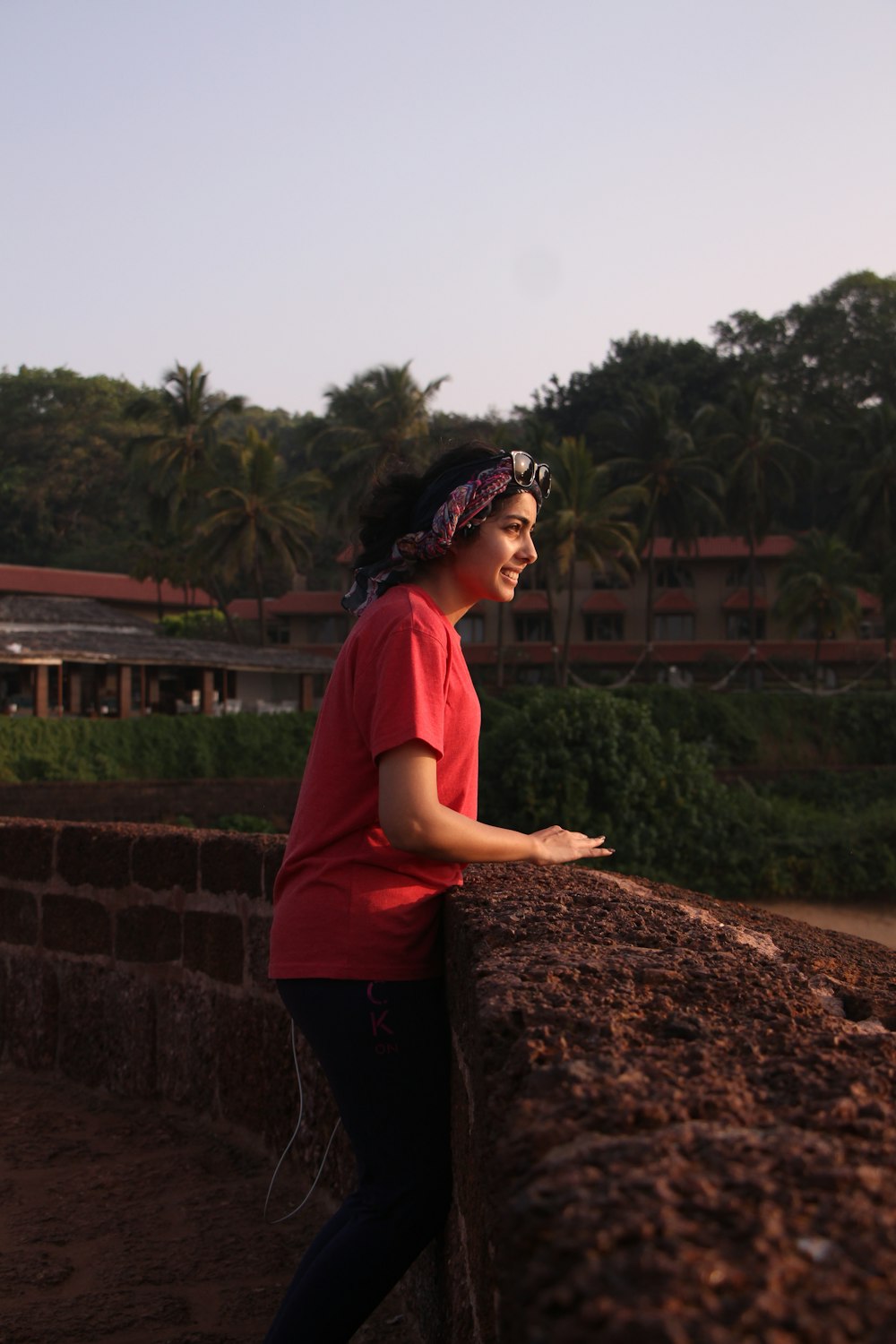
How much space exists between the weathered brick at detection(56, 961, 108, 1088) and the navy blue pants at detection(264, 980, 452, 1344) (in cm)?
221

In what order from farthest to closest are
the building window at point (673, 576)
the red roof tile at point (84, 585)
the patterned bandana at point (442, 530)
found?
the building window at point (673, 576), the red roof tile at point (84, 585), the patterned bandana at point (442, 530)

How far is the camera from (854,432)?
5141cm

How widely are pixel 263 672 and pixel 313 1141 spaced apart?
40.7 metres

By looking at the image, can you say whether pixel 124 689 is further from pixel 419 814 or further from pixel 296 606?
pixel 419 814

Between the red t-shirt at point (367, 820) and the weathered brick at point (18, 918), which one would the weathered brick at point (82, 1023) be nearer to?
the weathered brick at point (18, 918)

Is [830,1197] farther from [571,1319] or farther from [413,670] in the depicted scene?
[413,670]

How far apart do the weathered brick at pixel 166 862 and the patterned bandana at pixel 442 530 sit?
170 cm

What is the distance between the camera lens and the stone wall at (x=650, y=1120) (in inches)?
32.1

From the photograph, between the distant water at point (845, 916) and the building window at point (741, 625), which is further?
the building window at point (741, 625)

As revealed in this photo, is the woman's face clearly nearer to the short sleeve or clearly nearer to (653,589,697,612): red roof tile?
the short sleeve

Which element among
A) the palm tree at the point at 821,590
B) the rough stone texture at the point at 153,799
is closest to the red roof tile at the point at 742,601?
the palm tree at the point at 821,590

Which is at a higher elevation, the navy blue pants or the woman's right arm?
the woman's right arm

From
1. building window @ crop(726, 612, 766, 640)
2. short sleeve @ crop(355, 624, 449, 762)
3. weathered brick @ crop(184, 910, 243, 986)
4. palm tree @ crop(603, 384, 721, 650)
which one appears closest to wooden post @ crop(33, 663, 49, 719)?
palm tree @ crop(603, 384, 721, 650)

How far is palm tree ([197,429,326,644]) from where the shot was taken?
4575 cm
